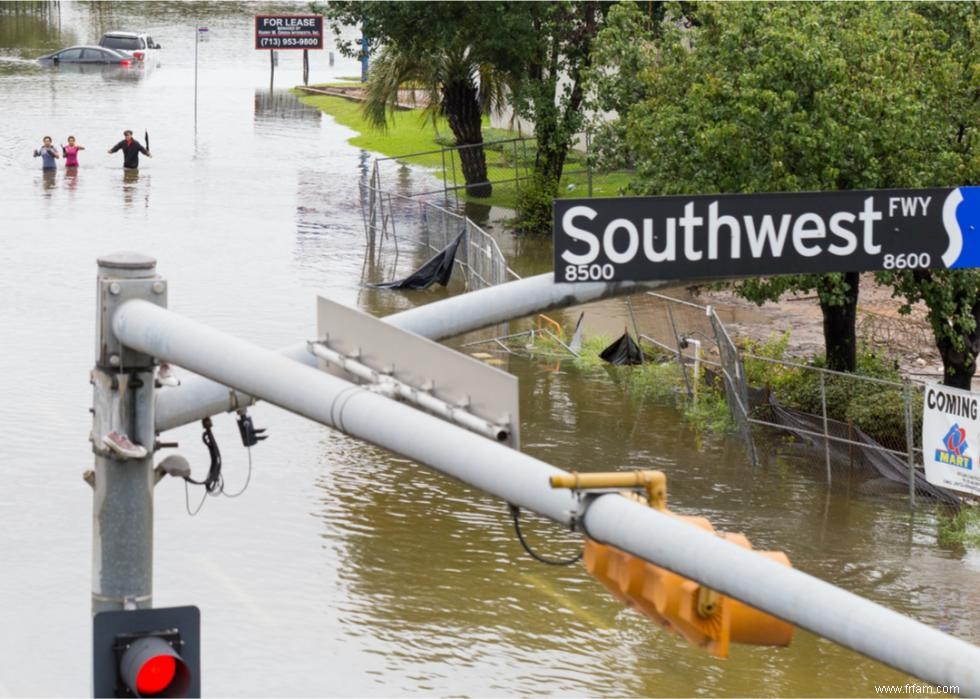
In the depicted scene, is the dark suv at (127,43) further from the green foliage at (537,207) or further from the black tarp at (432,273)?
the black tarp at (432,273)

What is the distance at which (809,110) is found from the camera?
787 inches

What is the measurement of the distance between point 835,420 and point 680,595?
16.7 m

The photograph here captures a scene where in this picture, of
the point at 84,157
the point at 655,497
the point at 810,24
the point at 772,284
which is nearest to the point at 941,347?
the point at 772,284

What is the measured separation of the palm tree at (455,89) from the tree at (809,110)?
1593cm

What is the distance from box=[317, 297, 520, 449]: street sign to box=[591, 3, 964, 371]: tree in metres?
13.8

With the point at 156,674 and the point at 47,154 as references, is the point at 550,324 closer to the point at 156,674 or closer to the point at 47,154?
the point at 47,154

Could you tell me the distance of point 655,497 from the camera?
14.8ft

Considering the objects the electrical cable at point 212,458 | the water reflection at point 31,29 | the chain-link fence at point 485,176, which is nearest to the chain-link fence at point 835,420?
the electrical cable at point 212,458

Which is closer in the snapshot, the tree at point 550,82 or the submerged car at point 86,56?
the tree at point 550,82

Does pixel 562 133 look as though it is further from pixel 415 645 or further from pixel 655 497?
pixel 655 497

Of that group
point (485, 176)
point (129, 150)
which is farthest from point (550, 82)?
point (129, 150)

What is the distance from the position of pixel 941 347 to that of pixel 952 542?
3650 millimetres

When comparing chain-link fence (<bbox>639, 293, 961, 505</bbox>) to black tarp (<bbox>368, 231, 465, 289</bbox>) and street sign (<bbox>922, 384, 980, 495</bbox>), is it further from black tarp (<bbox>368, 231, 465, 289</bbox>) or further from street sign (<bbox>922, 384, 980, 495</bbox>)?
black tarp (<bbox>368, 231, 465, 289</bbox>)

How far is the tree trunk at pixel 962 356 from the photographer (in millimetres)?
20203
